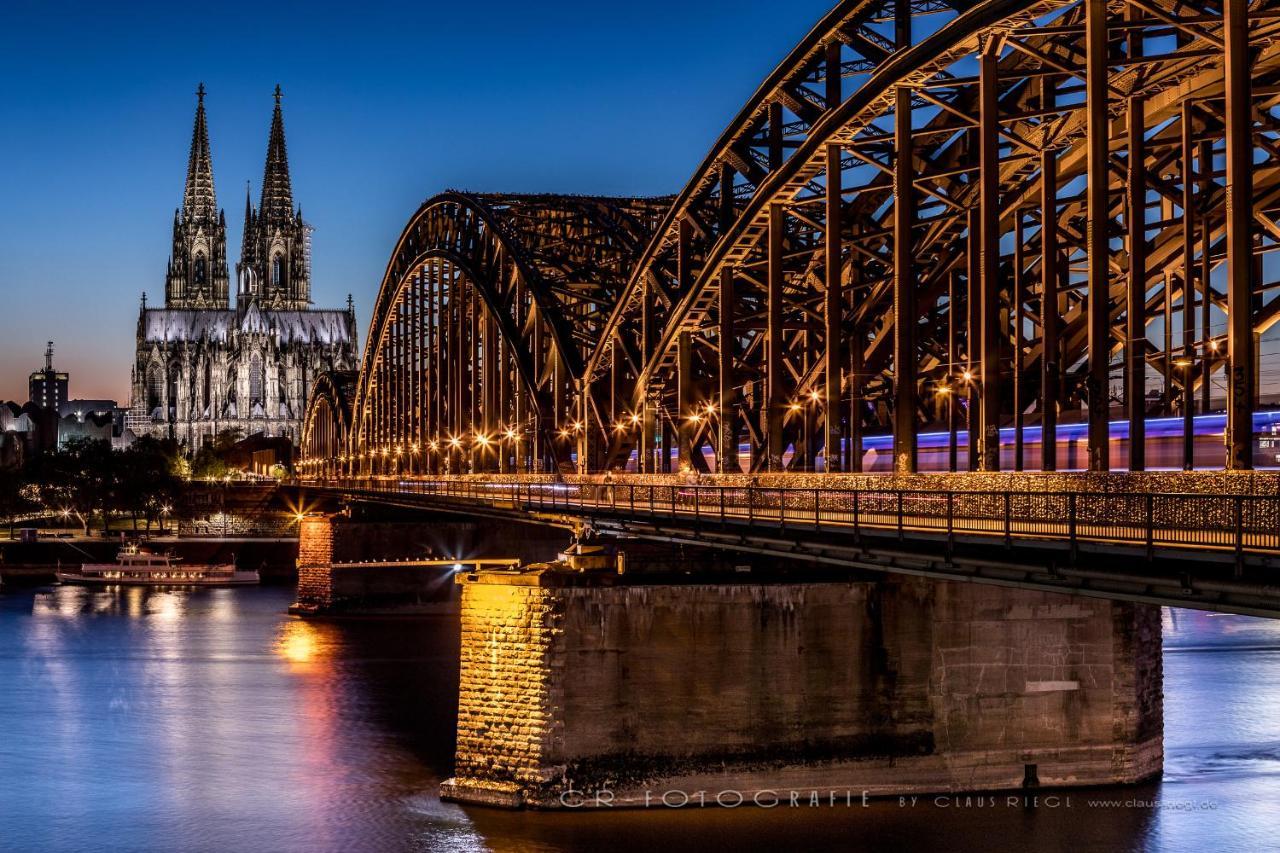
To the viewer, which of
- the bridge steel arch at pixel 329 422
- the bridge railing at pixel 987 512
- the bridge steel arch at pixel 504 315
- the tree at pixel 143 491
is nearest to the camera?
the bridge railing at pixel 987 512

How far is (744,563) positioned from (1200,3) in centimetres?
1475

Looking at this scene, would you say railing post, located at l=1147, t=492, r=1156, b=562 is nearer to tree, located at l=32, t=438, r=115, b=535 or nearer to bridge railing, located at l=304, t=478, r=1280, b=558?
bridge railing, located at l=304, t=478, r=1280, b=558

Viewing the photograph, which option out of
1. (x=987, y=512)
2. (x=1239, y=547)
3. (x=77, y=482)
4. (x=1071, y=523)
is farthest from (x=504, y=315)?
(x=77, y=482)

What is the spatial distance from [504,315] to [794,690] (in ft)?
161

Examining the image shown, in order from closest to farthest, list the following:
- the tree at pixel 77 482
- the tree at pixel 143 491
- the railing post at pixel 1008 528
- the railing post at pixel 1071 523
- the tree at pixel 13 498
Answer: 1. the railing post at pixel 1071 523
2. the railing post at pixel 1008 528
3. the tree at pixel 13 498
4. the tree at pixel 143 491
5. the tree at pixel 77 482

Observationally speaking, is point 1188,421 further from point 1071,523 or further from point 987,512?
point 1071,523

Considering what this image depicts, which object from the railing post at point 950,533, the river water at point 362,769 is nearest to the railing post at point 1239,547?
the railing post at point 950,533

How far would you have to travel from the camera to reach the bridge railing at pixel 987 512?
2219cm

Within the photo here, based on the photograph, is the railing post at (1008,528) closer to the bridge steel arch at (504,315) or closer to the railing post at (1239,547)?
the railing post at (1239,547)

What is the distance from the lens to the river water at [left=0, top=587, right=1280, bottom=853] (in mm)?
34219

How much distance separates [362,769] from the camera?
1767 inches

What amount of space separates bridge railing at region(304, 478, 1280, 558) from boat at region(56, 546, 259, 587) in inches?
3121

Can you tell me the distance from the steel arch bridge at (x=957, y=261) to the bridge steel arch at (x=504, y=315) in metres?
0.43

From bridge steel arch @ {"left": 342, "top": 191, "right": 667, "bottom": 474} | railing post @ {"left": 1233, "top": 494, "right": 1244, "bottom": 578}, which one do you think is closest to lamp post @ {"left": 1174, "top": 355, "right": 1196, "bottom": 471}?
railing post @ {"left": 1233, "top": 494, "right": 1244, "bottom": 578}
